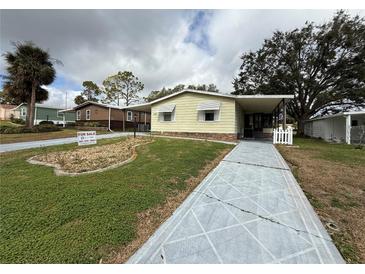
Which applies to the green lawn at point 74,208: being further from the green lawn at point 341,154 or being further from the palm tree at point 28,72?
the palm tree at point 28,72

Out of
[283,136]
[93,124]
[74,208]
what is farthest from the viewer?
[93,124]

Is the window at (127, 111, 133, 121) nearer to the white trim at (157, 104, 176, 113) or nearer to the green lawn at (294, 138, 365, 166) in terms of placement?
the white trim at (157, 104, 176, 113)

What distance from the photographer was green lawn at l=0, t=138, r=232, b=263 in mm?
1967

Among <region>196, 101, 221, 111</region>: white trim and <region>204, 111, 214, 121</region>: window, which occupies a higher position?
<region>196, 101, 221, 111</region>: white trim

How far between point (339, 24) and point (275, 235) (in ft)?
81.2

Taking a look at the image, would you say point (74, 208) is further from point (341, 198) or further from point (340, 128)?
point (340, 128)

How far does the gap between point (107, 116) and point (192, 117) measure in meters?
12.7

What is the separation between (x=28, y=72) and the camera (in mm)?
16984

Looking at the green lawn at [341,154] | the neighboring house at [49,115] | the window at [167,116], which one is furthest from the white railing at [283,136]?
the neighboring house at [49,115]

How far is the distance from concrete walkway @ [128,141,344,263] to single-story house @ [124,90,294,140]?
824cm

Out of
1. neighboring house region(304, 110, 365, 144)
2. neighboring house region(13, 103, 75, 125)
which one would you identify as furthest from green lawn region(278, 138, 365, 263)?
neighboring house region(13, 103, 75, 125)

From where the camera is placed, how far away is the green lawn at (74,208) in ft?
6.45

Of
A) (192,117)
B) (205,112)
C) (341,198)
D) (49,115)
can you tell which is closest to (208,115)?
(205,112)
